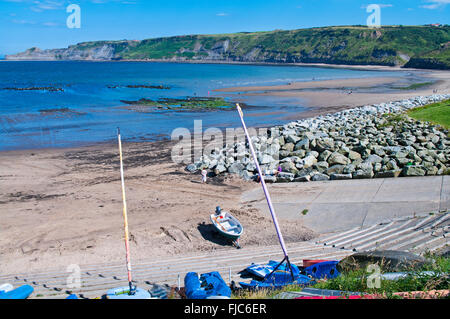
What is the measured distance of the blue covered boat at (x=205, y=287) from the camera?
26.1ft

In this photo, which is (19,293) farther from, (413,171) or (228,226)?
(413,171)

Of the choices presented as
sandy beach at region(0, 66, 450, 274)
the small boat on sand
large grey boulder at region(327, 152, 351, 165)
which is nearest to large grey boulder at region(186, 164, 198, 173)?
sandy beach at region(0, 66, 450, 274)

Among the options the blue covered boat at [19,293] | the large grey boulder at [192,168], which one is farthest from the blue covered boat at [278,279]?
the large grey boulder at [192,168]

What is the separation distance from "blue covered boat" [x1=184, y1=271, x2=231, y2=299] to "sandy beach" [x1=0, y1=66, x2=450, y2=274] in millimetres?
4184

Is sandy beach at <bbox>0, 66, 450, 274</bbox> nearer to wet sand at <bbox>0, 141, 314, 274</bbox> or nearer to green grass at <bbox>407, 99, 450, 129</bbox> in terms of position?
wet sand at <bbox>0, 141, 314, 274</bbox>

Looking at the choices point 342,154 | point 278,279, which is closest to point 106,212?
point 278,279

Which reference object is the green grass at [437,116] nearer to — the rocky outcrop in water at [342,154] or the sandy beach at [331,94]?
the rocky outcrop in water at [342,154]

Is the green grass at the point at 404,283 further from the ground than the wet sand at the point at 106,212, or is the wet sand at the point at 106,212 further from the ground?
the green grass at the point at 404,283

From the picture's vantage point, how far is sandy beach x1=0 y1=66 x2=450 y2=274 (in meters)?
13.4

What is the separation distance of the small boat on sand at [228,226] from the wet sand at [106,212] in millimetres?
432

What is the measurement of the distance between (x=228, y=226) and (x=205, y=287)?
5909 mm
